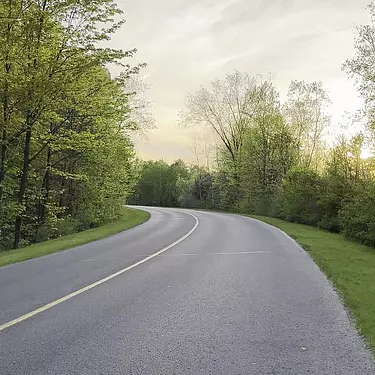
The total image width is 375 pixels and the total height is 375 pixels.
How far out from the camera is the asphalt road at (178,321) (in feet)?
15.6

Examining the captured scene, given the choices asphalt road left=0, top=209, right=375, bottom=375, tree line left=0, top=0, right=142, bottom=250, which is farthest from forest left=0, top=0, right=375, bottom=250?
asphalt road left=0, top=209, right=375, bottom=375

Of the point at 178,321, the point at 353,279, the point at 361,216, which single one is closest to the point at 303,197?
the point at 361,216

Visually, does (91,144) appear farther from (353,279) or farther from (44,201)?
(353,279)

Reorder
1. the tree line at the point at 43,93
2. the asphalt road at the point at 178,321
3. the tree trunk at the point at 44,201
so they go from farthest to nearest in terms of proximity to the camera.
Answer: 1. the tree trunk at the point at 44,201
2. the tree line at the point at 43,93
3. the asphalt road at the point at 178,321

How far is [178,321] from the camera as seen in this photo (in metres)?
6.43

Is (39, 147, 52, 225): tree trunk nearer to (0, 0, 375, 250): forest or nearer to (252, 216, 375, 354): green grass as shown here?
(0, 0, 375, 250): forest

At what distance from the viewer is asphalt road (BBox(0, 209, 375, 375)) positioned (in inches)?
187

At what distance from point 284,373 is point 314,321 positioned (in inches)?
85.1

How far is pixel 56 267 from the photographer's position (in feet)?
38.0

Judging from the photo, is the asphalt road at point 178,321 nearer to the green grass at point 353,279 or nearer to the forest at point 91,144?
the green grass at point 353,279

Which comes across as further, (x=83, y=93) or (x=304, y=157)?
(x=304, y=157)

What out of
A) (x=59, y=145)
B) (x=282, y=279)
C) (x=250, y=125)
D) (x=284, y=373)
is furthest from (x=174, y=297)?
(x=250, y=125)

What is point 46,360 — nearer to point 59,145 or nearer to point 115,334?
point 115,334

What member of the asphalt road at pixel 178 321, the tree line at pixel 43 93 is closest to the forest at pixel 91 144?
the tree line at pixel 43 93
